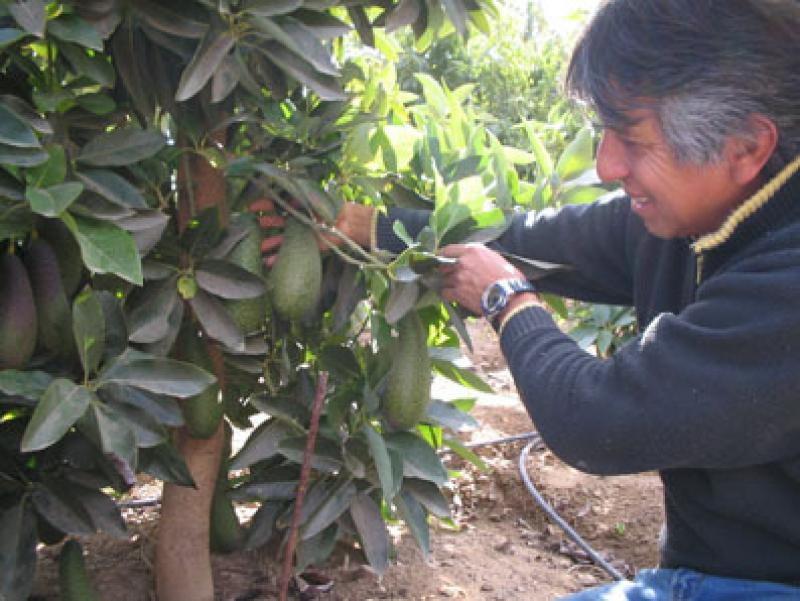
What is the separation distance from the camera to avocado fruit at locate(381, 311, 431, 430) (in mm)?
Result: 1371

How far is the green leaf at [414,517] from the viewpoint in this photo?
57.7 inches

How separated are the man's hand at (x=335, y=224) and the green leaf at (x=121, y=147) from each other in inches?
11.6

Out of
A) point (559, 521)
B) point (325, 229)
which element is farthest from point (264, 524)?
point (559, 521)

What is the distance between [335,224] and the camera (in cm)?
150

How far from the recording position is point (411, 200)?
58.8 inches

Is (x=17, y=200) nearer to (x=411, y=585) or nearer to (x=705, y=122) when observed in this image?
(x=705, y=122)

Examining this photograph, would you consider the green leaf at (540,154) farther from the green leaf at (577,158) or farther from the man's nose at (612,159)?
the man's nose at (612,159)

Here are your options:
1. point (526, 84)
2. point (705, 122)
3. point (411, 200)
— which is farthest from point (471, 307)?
point (526, 84)

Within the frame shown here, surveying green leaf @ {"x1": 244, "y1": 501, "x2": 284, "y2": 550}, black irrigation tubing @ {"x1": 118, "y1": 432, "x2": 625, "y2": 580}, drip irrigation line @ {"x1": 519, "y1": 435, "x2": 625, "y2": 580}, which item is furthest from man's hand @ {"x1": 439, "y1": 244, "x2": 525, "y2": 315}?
drip irrigation line @ {"x1": 519, "y1": 435, "x2": 625, "y2": 580}

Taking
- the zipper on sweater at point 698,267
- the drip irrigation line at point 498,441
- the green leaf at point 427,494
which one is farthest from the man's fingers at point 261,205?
the drip irrigation line at point 498,441

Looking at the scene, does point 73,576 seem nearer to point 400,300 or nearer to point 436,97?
point 400,300

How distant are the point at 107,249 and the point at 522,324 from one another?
0.55 m

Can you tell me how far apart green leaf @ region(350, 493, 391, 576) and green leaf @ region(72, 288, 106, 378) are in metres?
0.54

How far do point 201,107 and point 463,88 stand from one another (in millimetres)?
781
